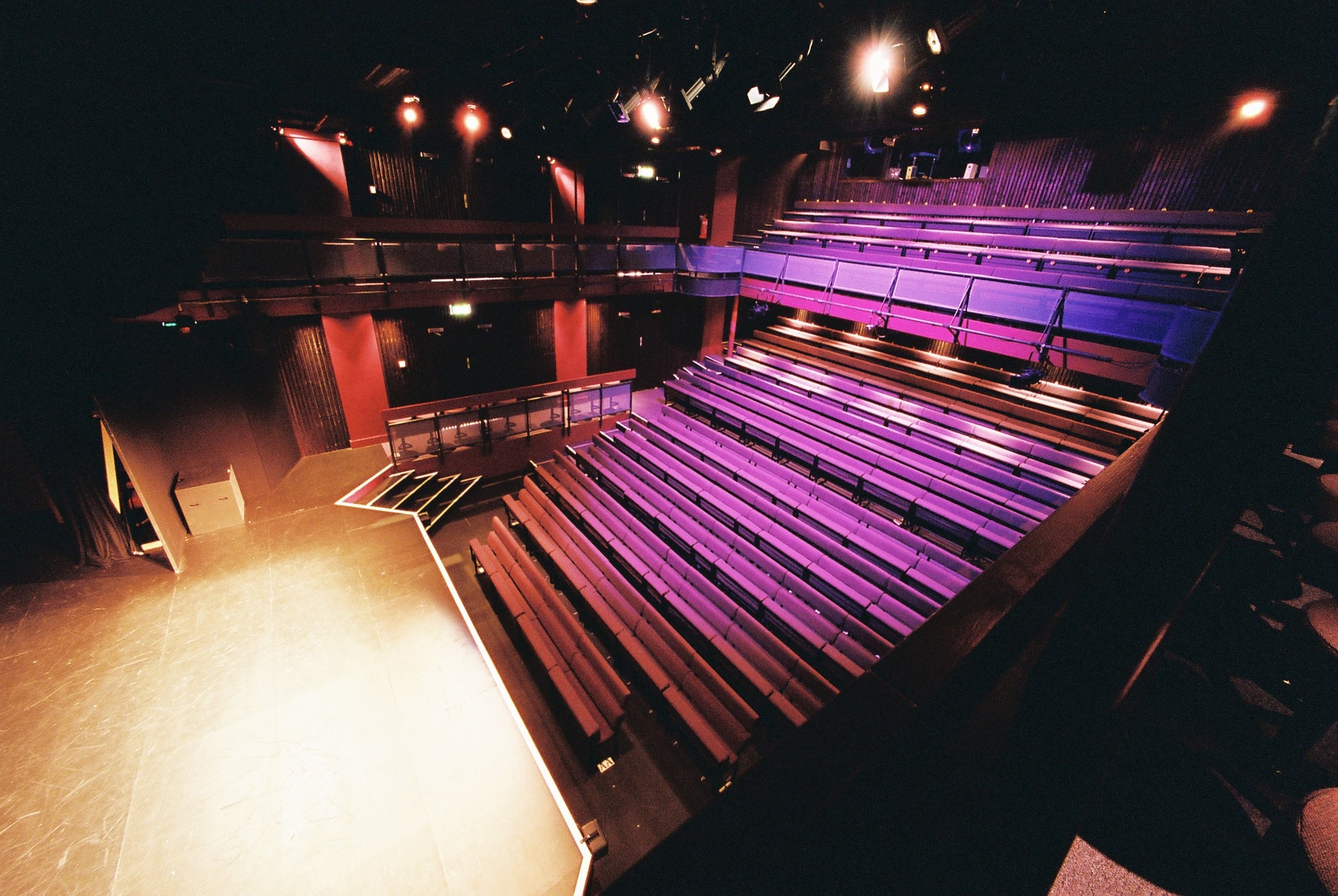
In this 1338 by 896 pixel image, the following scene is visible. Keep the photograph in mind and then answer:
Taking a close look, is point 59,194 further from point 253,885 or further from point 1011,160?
point 1011,160

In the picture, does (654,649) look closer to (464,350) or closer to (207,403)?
(207,403)

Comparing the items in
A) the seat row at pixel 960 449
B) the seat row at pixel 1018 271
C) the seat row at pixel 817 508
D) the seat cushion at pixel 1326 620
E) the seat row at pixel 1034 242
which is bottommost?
the seat row at pixel 817 508

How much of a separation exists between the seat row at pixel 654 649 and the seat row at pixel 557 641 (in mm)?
252

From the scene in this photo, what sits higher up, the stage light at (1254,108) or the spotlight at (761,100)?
the stage light at (1254,108)

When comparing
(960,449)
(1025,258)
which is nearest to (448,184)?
(960,449)

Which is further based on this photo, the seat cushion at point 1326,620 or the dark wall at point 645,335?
the dark wall at point 645,335

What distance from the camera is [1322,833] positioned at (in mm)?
1890

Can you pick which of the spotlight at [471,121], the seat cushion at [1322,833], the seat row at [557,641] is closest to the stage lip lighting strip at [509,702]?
the seat row at [557,641]

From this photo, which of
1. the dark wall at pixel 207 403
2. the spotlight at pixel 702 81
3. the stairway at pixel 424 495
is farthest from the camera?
the stairway at pixel 424 495

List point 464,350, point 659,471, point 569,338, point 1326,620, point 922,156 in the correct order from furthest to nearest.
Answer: point 569,338 < point 922,156 < point 464,350 < point 659,471 < point 1326,620

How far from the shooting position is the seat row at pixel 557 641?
4.01 metres

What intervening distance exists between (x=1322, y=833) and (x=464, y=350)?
1042 cm

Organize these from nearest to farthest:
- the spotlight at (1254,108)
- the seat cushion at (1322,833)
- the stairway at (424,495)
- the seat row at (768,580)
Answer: the seat cushion at (1322,833), the seat row at (768,580), the spotlight at (1254,108), the stairway at (424,495)

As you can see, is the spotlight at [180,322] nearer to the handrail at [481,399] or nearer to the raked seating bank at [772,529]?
the handrail at [481,399]
